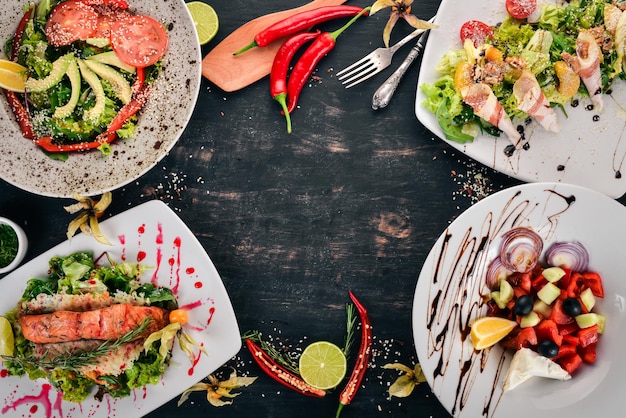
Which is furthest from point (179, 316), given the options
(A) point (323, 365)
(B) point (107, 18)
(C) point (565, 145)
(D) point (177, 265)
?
(C) point (565, 145)

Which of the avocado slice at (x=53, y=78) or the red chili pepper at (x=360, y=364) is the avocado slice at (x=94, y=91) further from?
the red chili pepper at (x=360, y=364)

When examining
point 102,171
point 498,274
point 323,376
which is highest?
point 102,171

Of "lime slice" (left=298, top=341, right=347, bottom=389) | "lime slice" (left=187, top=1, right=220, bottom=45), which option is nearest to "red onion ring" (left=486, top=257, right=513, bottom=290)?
"lime slice" (left=298, top=341, right=347, bottom=389)

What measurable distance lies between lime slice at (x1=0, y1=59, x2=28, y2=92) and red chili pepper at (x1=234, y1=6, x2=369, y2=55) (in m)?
1.17

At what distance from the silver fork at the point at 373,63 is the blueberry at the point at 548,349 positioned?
1.72 meters

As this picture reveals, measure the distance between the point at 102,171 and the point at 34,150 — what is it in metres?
0.39

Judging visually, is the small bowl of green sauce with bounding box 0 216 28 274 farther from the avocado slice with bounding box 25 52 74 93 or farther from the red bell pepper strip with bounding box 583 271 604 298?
the red bell pepper strip with bounding box 583 271 604 298

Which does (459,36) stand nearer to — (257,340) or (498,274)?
(498,274)

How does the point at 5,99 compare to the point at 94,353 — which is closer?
the point at 94,353

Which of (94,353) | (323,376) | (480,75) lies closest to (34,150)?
(94,353)

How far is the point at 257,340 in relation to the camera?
3191 mm

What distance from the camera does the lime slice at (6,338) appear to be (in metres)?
2.91

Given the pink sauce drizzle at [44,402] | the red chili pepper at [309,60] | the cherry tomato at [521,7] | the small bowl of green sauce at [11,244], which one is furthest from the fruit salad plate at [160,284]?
the cherry tomato at [521,7]

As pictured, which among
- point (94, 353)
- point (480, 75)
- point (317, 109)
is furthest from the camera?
point (317, 109)
